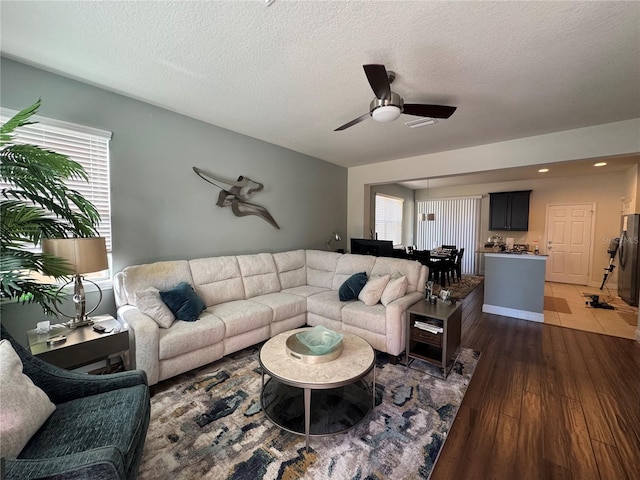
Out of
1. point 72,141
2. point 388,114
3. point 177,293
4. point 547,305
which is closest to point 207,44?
point 388,114

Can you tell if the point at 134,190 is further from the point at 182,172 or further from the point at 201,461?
the point at 201,461

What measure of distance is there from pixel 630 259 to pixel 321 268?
5553 mm

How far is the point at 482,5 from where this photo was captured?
152cm

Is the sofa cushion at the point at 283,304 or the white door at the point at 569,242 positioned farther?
the white door at the point at 569,242

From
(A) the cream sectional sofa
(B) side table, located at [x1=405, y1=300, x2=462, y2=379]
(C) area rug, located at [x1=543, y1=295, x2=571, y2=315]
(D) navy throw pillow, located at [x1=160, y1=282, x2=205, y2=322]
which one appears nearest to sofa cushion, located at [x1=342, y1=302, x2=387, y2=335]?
(A) the cream sectional sofa

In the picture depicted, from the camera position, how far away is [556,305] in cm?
483

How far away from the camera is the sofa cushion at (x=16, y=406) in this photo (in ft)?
3.41

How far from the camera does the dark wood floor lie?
62.7 inches

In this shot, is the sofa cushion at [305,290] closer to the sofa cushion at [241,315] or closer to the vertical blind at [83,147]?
the sofa cushion at [241,315]

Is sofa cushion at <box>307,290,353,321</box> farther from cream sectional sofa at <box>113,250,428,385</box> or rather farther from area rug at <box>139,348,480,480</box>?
area rug at <box>139,348,480,480</box>

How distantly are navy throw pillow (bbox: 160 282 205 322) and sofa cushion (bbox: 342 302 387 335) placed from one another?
5.31 ft

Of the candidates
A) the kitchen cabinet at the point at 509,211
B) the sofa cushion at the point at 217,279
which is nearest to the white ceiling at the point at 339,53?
the sofa cushion at the point at 217,279

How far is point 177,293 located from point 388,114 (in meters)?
2.58

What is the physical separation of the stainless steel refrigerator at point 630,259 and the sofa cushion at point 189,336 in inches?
264
